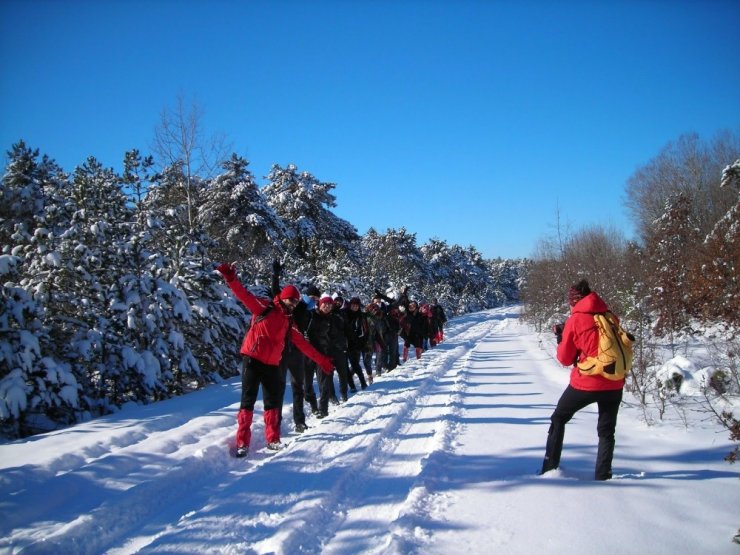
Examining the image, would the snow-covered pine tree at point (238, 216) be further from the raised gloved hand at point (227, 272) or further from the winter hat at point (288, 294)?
the raised gloved hand at point (227, 272)

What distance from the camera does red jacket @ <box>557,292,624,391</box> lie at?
149 inches

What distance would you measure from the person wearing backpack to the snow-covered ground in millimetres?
253

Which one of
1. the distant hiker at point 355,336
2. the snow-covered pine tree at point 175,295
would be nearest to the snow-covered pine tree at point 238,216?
the snow-covered pine tree at point 175,295

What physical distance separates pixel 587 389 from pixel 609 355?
0.36 metres

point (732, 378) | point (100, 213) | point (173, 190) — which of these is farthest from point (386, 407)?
point (173, 190)

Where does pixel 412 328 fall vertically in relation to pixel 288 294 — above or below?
below

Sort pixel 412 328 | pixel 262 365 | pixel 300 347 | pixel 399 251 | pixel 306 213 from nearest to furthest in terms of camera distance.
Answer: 1. pixel 262 365
2. pixel 300 347
3. pixel 412 328
4. pixel 306 213
5. pixel 399 251

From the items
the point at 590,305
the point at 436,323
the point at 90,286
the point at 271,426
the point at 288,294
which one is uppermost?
the point at 90,286

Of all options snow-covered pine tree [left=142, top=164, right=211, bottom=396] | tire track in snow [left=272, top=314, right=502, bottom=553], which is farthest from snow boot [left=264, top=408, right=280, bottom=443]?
snow-covered pine tree [left=142, top=164, right=211, bottom=396]

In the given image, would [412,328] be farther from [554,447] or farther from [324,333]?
[554,447]

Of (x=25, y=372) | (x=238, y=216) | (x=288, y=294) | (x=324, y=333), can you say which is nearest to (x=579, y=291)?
(x=288, y=294)

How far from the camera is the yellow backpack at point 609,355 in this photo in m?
3.72

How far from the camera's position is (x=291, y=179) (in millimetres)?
26516

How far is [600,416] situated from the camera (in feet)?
12.9
